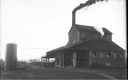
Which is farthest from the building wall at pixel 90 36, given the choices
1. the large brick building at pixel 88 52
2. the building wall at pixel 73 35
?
the building wall at pixel 73 35

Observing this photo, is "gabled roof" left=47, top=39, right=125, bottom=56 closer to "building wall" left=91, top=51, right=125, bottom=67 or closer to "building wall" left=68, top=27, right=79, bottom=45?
"building wall" left=91, top=51, right=125, bottom=67

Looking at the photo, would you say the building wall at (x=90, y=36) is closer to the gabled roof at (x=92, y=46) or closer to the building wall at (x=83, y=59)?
the gabled roof at (x=92, y=46)

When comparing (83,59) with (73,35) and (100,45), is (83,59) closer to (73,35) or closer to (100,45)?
(100,45)

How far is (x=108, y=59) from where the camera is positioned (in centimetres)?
3816

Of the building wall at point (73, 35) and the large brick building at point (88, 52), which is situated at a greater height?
the building wall at point (73, 35)

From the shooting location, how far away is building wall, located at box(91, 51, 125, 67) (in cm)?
3659

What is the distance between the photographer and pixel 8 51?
27.0 meters

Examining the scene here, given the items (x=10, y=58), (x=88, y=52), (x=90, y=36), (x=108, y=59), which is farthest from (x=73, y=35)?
(x=10, y=58)

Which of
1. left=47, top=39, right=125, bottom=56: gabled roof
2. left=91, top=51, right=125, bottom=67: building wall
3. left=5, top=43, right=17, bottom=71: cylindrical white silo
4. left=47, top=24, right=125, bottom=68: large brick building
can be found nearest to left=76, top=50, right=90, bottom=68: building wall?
left=47, top=24, right=125, bottom=68: large brick building

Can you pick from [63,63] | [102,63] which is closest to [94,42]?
[102,63]

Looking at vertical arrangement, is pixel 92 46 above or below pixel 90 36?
below

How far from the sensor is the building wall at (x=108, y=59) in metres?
36.6

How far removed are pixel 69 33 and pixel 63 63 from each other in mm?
10690

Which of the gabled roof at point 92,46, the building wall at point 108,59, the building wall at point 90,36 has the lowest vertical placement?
the building wall at point 108,59
